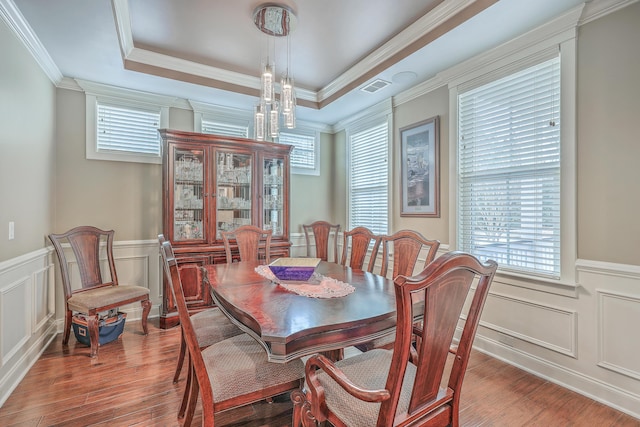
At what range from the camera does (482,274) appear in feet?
3.79

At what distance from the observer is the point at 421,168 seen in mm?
3471

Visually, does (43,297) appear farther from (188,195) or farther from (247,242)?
(247,242)

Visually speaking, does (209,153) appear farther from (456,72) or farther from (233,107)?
(456,72)

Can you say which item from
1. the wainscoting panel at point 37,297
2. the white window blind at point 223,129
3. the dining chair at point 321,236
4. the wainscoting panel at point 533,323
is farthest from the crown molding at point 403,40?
the wainscoting panel at point 37,297

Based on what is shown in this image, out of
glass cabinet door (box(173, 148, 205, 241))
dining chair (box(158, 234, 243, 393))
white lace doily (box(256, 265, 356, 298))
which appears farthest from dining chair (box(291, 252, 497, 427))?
glass cabinet door (box(173, 148, 205, 241))

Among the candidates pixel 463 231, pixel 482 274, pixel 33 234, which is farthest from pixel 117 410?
pixel 463 231

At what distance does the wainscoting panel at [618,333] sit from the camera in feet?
6.47

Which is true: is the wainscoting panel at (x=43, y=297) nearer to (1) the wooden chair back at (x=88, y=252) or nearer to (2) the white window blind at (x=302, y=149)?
(1) the wooden chair back at (x=88, y=252)

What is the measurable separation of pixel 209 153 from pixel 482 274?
3.26 m

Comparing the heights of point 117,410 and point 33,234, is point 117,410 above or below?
below

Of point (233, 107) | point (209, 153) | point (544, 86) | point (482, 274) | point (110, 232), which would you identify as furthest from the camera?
point (233, 107)

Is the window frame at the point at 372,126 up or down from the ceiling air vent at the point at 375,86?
down

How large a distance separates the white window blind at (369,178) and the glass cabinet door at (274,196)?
3.64 feet

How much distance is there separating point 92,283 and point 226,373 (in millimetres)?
2491
